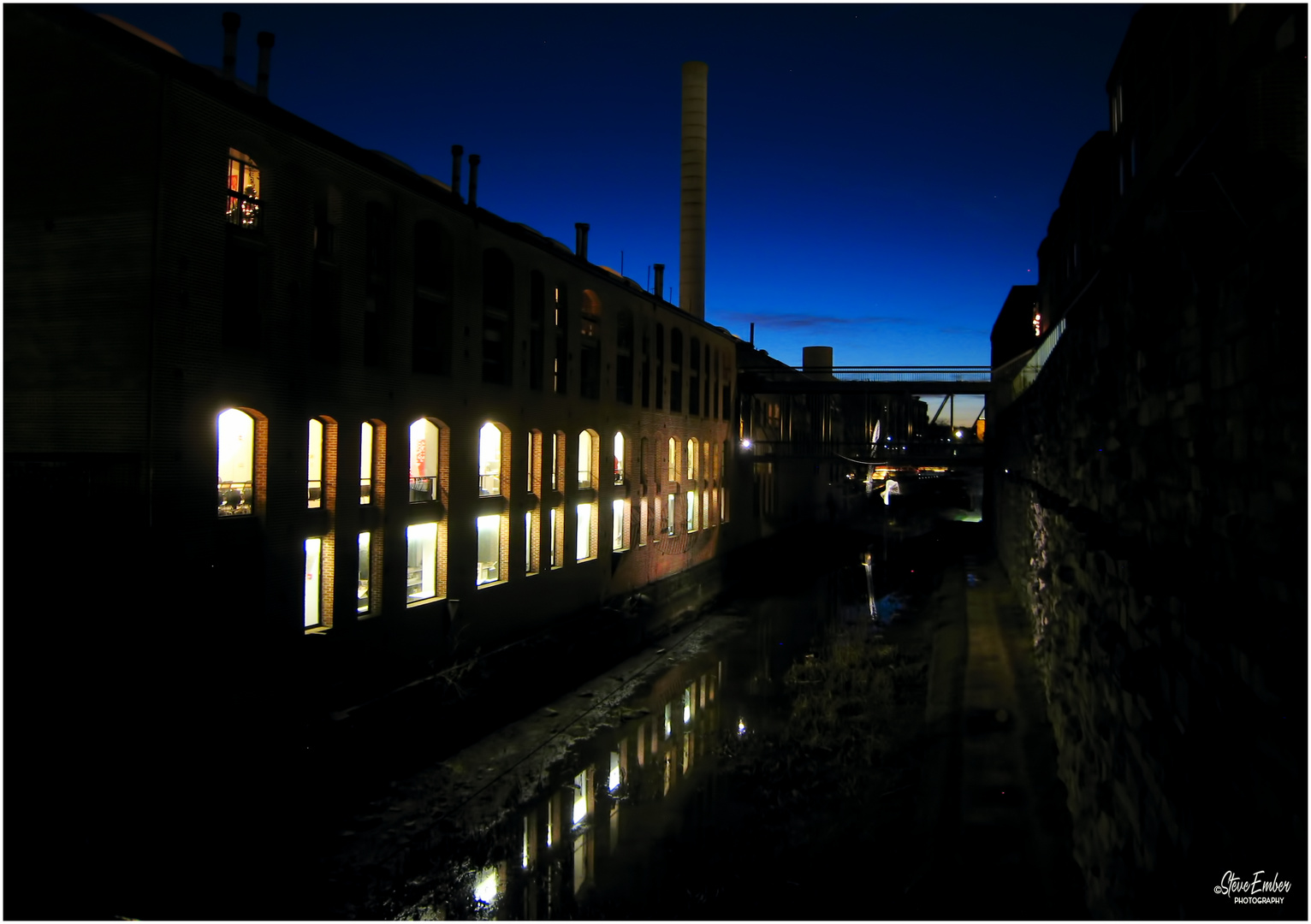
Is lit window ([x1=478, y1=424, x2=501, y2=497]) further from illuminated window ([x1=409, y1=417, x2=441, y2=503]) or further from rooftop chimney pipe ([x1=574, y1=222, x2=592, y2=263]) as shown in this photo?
rooftop chimney pipe ([x1=574, y1=222, x2=592, y2=263])

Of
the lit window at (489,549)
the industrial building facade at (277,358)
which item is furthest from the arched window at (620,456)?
the lit window at (489,549)

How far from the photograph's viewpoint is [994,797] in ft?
36.5

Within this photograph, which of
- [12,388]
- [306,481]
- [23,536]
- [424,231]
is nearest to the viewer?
[23,536]

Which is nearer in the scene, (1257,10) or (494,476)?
(1257,10)

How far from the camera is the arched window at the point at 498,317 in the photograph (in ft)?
67.8

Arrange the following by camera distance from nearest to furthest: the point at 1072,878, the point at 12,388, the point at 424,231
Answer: the point at 1072,878
the point at 12,388
the point at 424,231

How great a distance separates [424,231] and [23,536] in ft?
35.2

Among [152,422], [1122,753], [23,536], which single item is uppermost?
[152,422]

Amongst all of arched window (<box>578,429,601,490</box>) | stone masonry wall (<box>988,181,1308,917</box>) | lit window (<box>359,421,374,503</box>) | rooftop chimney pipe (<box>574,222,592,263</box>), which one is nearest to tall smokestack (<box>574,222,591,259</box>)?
rooftop chimney pipe (<box>574,222,592,263</box>)

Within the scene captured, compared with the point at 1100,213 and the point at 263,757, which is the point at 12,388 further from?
the point at 1100,213

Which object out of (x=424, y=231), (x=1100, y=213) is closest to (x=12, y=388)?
(x=424, y=231)

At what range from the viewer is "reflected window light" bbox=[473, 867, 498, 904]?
11.1 meters

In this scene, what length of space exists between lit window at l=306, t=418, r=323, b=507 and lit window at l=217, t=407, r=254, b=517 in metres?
1.17

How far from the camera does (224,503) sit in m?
13.9
